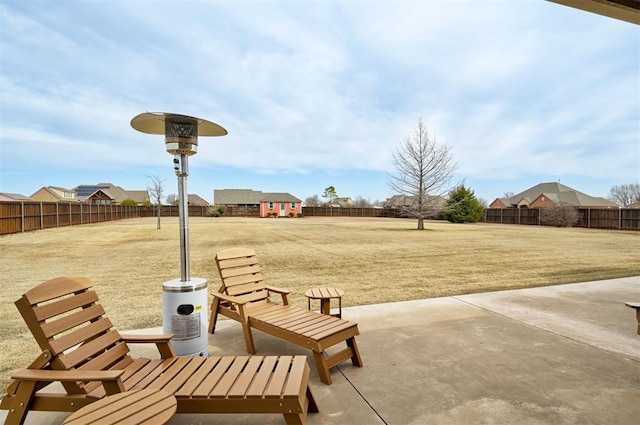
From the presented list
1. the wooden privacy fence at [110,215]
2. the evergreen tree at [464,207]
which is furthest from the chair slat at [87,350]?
the evergreen tree at [464,207]

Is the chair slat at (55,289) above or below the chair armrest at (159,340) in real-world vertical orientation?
above

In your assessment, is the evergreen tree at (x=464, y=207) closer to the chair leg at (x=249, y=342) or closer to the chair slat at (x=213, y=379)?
the chair leg at (x=249, y=342)

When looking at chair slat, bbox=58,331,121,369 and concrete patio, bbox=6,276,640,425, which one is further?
concrete patio, bbox=6,276,640,425

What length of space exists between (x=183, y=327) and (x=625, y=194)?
72681mm

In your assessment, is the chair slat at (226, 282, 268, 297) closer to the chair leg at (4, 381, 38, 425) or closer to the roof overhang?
the chair leg at (4, 381, 38, 425)

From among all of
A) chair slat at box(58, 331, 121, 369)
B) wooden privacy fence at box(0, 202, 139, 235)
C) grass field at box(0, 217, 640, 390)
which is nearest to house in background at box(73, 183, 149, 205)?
wooden privacy fence at box(0, 202, 139, 235)

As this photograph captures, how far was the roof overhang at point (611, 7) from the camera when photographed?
139 inches

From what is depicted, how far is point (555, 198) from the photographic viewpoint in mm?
45781

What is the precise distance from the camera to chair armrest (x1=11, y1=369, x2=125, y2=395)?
6.03 ft

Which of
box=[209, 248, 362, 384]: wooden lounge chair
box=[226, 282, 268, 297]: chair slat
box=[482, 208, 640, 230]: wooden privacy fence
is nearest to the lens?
box=[209, 248, 362, 384]: wooden lounge chair

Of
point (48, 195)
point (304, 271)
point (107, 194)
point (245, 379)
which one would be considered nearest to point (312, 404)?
point (245, 379)

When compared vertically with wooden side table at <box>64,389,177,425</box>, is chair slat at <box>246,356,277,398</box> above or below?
below

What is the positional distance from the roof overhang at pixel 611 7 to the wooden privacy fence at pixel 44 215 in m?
23.2

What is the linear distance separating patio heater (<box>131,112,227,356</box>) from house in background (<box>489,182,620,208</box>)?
48451 mm
